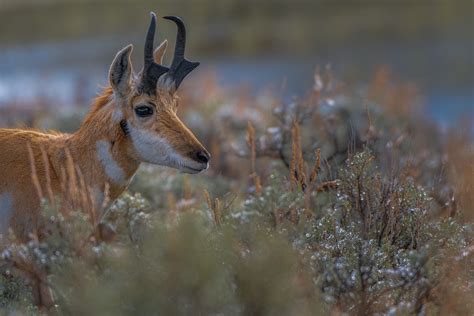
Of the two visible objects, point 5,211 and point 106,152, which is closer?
point 5,211

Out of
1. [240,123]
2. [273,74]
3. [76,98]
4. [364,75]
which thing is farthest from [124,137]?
[273,74]

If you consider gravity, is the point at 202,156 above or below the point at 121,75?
below

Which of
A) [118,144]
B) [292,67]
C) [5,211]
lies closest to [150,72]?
[118,144]

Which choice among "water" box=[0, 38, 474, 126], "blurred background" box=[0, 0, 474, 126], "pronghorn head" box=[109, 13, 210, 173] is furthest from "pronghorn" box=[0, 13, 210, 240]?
"water" box=[0, 38, 474, 126]

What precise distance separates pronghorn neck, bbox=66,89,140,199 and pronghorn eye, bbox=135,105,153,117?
13cm

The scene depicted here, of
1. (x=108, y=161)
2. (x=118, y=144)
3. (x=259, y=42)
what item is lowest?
(x=259, y=42)

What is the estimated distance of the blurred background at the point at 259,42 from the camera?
2261cm

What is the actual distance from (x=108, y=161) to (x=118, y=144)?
0.15 meters

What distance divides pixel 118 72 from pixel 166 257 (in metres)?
2.26

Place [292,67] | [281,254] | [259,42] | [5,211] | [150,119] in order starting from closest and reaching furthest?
[281,254] < [5,211] < [150,119] < [292,67] < [259,42]

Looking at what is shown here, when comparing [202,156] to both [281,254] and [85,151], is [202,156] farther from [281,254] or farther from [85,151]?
[281,254]

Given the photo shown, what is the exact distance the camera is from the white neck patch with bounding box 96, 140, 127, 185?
6578 millimetres

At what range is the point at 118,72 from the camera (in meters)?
6.59

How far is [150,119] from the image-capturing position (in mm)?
6551
